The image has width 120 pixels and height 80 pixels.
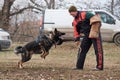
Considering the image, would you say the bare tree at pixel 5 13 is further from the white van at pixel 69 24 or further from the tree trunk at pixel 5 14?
the white van at pixel 69 24

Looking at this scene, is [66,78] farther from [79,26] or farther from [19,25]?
[19,25]

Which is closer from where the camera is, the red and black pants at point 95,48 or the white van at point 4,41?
the red and black pants at point 95,48

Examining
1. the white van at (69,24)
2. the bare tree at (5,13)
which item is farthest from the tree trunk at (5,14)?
the white van at (69,24)

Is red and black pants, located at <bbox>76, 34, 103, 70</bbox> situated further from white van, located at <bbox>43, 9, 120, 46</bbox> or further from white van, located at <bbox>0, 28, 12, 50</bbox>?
white van, located at <bbox>43, 9, 120, 46</bbox>

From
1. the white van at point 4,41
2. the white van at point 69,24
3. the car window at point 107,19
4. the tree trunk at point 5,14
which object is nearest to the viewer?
the white van at point 4,41

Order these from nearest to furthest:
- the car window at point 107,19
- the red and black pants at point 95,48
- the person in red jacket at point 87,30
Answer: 1. the person in red jacket at point 87,30
2. the red and black pants at point 95,48
3. the car window at point 107,19

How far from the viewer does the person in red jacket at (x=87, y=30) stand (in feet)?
36.8

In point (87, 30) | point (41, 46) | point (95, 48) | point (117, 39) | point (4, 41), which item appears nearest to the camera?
point (87, 30)

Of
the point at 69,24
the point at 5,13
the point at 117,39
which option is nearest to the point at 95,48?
the point at 69,24

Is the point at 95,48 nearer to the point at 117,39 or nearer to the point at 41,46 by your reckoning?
the point at 41,46

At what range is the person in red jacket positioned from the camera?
11211 mm

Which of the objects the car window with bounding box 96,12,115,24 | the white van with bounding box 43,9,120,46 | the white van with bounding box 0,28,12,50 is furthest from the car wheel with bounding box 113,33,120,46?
the white van with bounding box 0,28,12,50

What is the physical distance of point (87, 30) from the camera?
11.4 m

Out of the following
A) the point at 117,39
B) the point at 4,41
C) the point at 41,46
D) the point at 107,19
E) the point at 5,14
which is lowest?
the point at 117,39
